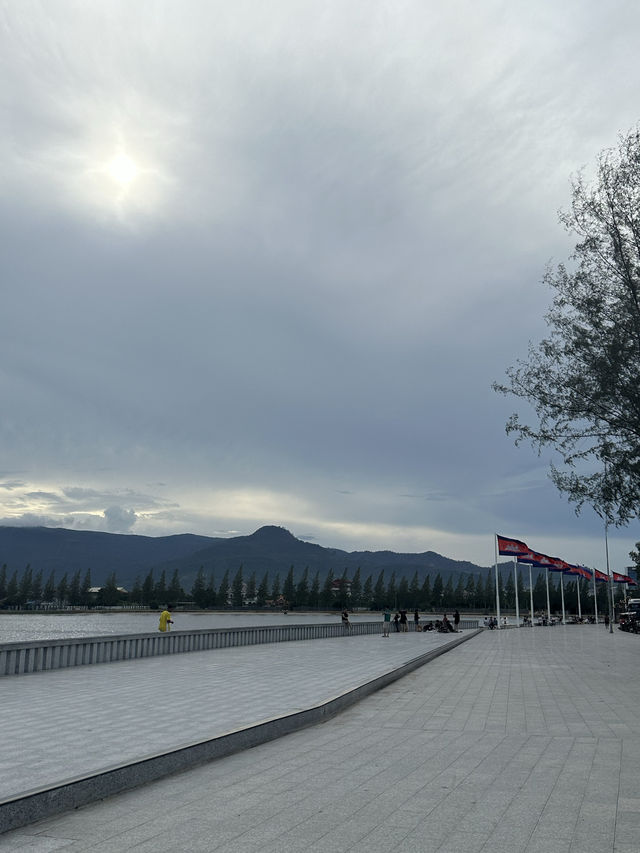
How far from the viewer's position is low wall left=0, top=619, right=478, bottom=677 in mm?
17766

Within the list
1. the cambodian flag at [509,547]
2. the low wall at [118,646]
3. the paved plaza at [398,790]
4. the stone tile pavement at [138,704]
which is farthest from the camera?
the cambodian flag at [509,547]

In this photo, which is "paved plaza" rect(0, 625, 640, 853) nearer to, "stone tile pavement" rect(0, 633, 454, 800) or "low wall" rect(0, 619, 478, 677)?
"stone tile pavement" rect(0, 633, 454, 800)

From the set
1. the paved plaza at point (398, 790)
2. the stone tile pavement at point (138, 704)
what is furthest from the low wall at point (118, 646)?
the paved plaza at point (398, 790)

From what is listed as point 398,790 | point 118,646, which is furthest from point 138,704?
point 118,646

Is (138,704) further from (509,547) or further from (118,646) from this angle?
(509,547)

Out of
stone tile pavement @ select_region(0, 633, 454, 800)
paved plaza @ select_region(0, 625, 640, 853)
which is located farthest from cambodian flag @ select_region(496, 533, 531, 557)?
paved plaza @ select_region(0, 625, 640, 853)

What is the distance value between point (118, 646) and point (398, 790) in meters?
16.6

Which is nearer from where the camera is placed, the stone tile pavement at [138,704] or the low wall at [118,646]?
the stone tile pavement at [138,704]

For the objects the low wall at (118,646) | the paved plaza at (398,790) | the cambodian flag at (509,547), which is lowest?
the paved plaza at (398,790)

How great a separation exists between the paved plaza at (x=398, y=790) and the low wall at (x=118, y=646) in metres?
4.41

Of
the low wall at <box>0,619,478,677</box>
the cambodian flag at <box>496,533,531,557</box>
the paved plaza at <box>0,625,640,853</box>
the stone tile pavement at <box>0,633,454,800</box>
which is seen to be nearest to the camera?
the paved plaza at <box>0,625,640,853</box>

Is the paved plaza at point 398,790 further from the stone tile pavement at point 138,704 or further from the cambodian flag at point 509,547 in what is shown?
the cambodian flag at point 509,547

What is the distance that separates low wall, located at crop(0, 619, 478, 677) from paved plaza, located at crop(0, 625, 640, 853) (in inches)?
174

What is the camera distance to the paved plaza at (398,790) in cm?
561
